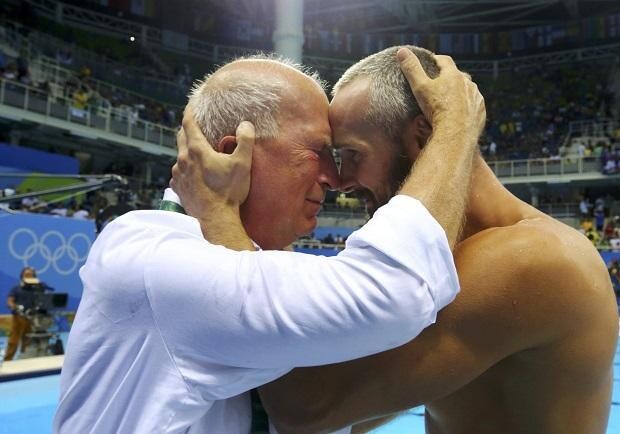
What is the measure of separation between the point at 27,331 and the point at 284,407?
8718mm

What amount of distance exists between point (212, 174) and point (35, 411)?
21.0ft

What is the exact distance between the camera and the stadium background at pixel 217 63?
59.4ft

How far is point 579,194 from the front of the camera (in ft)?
82.8

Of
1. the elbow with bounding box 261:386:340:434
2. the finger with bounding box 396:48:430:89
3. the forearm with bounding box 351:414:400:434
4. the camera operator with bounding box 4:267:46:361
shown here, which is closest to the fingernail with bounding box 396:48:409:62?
the finger with bounding box 396:48:430:89

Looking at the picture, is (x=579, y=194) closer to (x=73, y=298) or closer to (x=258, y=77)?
(x=73, y=298)

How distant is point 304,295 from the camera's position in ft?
3.04

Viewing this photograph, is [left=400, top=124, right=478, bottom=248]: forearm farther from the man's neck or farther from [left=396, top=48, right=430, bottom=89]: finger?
the man's neck

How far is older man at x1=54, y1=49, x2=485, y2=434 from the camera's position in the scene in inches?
36.5

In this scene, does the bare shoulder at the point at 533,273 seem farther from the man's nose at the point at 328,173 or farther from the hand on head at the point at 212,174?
the hand on head at the point at 212,174

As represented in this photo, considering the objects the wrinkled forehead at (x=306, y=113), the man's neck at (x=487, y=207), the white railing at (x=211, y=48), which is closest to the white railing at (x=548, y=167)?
the white railing at (x=211, y=48)

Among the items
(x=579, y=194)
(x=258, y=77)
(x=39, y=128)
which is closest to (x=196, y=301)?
(x=258, y=77)

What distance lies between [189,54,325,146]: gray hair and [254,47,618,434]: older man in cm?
25

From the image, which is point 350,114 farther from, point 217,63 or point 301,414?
point 217,63

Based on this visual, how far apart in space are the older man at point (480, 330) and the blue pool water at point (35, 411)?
460cm
